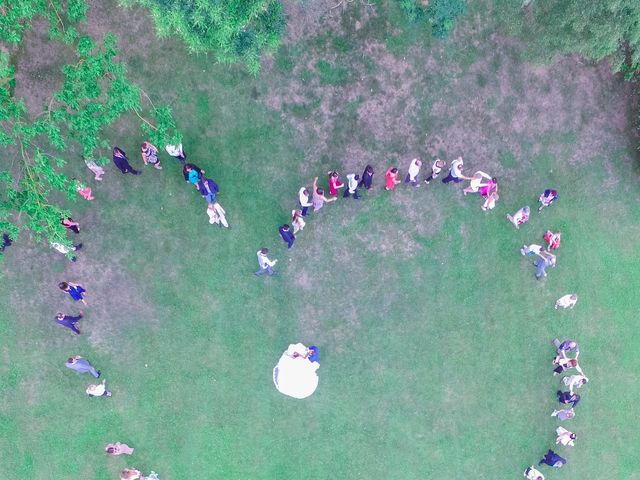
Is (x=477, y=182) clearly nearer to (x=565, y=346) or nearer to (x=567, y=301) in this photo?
(x=567, y=301)

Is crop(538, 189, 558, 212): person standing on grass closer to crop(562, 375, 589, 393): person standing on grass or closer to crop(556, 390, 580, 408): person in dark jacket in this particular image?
crop(562, 375, 589, 393): person standing on grass

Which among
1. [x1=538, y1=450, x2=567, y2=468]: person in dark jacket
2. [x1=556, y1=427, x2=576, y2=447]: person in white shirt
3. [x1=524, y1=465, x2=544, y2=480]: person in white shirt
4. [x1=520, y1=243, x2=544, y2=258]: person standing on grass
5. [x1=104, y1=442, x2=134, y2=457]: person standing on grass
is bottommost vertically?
[x1=524, y1=465, x2=544, y2=480]: person in white shirt

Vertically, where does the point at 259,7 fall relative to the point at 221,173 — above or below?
below

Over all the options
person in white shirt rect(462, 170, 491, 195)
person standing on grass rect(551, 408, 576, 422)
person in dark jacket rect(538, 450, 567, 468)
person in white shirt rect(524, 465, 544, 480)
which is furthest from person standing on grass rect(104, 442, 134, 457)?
person standing on grass rect(551, 408, 576, 422)

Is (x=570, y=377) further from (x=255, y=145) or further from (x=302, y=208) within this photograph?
(x=255, y=145)

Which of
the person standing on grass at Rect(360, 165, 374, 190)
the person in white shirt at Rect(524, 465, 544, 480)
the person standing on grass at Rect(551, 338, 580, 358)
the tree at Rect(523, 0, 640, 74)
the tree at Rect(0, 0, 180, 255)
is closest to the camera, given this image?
the tree at Rect(0, 0, 180, 255)

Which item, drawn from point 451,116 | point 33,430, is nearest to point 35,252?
point 33,430
